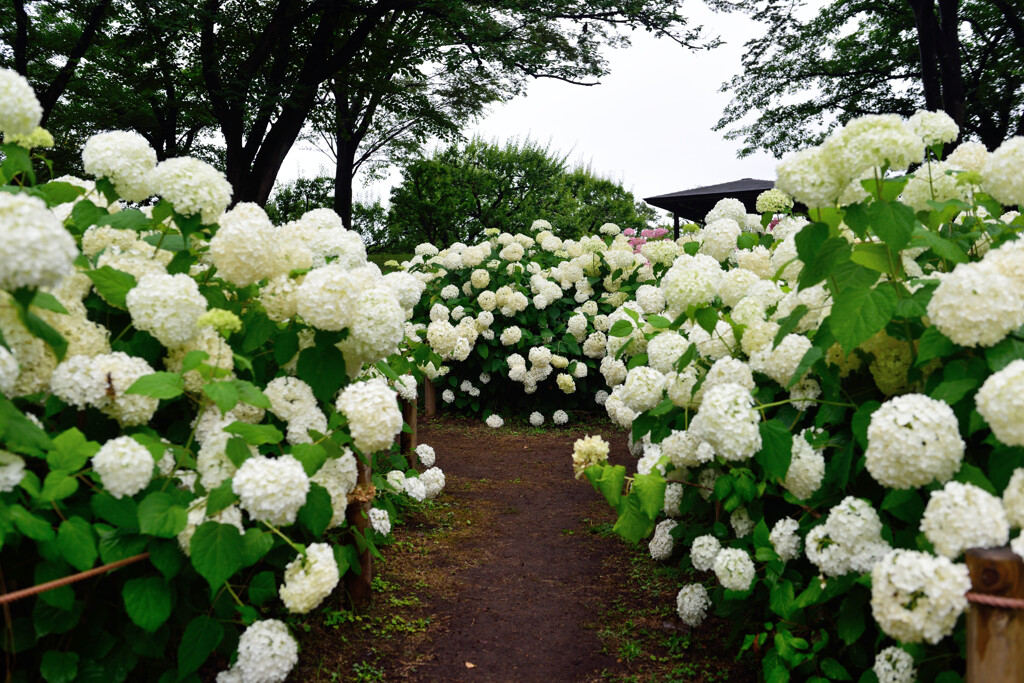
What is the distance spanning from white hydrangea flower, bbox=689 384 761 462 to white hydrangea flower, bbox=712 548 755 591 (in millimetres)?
477

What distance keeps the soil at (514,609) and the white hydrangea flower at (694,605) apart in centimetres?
7

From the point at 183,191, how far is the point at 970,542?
2.38 meters

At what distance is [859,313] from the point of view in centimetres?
199

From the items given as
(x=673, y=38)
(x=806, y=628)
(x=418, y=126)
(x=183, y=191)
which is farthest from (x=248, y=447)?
(x=418, y=126)

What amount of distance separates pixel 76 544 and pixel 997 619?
2147 mm

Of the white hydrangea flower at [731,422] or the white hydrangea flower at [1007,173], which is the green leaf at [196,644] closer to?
the white hydrangea flower at [731,422]

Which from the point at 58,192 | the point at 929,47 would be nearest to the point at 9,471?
the point at 58,192

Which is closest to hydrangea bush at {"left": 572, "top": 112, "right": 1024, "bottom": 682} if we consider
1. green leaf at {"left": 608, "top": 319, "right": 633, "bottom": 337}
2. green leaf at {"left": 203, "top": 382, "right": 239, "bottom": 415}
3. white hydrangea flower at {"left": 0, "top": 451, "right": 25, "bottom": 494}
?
green leaf at {"left": 608, "top": 319, "right": 633, "bottom": 337}

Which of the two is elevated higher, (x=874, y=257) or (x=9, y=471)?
(x=874, y=257)

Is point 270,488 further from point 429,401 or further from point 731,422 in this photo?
point 429,401

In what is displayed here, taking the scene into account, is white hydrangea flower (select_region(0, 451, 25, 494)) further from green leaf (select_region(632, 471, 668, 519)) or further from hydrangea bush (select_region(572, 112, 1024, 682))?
green leaf (select_region(632, 471, 668, 519))

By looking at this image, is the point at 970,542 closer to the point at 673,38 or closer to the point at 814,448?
the point at 814,448

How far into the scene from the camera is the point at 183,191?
2369mm

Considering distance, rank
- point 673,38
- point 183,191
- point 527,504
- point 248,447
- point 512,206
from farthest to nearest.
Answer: point 512,206 → point 673,38 → point 527,504 → point 183,191 → point 248,447
